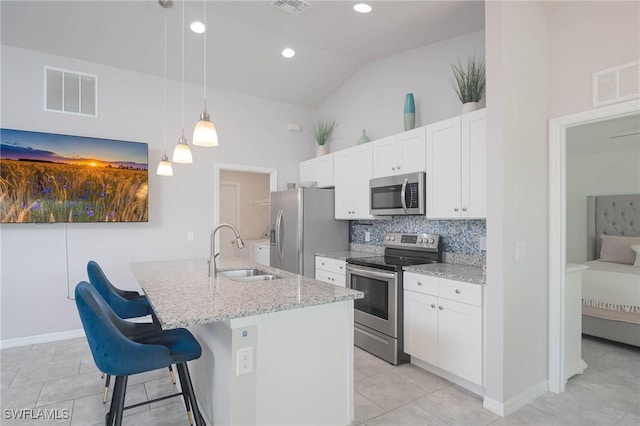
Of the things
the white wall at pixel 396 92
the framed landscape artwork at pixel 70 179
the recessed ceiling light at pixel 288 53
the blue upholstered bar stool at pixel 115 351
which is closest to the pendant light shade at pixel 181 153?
the blue upholstered bar stool at pixel 115 351

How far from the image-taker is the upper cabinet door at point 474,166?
9.02ft

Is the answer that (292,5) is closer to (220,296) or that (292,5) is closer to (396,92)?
(396,92)

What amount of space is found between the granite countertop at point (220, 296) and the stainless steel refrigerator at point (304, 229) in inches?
62.4

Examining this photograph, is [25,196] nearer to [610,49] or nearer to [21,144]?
[21,144]

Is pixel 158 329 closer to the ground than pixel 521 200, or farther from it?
closer to the ground

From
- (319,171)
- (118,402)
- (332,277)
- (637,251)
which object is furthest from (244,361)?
(637,251)

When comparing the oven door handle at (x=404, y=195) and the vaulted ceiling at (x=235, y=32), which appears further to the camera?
the oven door handle at (x=404, y=195)

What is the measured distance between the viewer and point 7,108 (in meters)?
3.44

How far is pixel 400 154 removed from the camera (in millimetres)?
3504

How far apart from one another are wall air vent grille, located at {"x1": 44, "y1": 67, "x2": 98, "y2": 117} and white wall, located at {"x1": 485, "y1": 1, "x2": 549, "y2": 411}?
13.0 feet

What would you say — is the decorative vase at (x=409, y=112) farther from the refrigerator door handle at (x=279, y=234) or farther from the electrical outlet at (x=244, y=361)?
the electrical outlet at (x=244, y=361)

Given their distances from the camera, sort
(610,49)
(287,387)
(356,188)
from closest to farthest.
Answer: (287,387) → (610,49) → (356,188)

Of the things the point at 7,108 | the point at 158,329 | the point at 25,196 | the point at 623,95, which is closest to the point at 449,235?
the point at 623,95

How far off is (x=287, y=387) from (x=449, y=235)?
7.55ft
